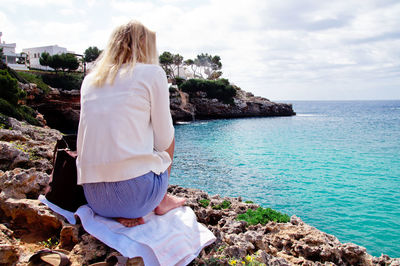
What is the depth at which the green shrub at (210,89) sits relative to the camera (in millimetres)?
57344

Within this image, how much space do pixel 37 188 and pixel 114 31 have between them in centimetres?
233

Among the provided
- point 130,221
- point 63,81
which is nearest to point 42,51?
→ point 63,81

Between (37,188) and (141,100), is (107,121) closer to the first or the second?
(141,100)

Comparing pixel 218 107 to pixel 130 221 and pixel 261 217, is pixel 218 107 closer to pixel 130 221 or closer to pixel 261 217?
pixel 261 217

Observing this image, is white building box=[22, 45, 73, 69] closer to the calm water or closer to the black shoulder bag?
the calm water

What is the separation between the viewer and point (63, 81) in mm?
41500

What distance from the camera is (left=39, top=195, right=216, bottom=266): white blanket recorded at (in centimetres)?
225

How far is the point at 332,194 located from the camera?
39.4 feet

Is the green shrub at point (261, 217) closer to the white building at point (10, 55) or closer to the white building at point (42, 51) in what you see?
the white building at point (10, 55)

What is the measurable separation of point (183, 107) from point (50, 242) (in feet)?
163

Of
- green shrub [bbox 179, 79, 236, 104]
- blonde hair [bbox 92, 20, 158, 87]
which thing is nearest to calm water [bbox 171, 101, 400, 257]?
blonde hair [bbox 92, 20, 158, 87]

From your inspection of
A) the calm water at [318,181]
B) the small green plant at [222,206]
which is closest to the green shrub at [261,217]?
the small green plant at [222,206]

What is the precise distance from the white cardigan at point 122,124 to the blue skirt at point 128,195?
0.06 meters

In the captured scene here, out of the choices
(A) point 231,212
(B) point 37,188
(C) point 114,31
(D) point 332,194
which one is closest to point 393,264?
(A) point 231,212
